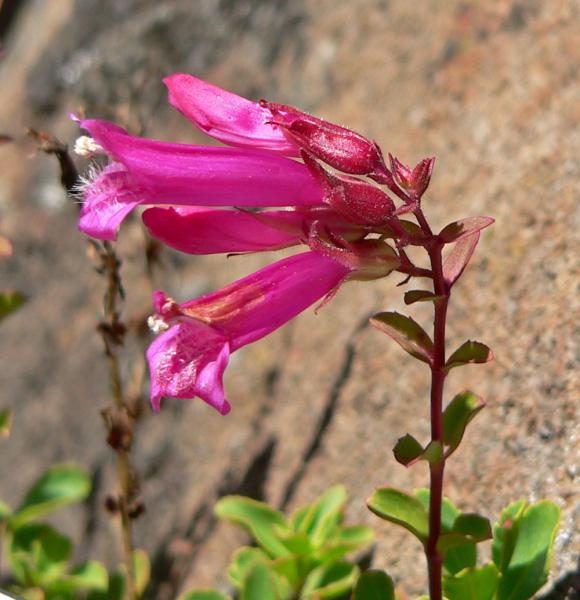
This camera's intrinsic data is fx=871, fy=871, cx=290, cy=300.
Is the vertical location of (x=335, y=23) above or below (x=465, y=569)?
above

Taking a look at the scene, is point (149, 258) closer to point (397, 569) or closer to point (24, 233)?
point (397, 569)

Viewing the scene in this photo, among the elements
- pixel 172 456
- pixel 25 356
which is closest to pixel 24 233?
pixel 25 356

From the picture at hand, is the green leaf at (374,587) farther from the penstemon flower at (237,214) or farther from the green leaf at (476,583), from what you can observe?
the penstemon flower at (237,214)

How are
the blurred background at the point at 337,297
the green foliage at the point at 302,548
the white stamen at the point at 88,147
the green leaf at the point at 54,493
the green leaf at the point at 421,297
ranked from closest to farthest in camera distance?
the green leaf at the point at 421,297 < the white stamen at the point at 88,147 < the green foliage at the point at 302,548 < the blurred background at the point at 337,297 < the green leaf at the point at 54,493

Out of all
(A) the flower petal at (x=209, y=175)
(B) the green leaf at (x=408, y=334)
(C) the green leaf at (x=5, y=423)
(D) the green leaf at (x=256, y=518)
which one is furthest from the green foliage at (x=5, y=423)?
(B) the green leaf at (x=408, y=334)

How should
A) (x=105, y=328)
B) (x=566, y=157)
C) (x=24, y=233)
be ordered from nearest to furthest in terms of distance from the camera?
(x=105, y=328) < (x=566, y=157) < (x=24, y=233)

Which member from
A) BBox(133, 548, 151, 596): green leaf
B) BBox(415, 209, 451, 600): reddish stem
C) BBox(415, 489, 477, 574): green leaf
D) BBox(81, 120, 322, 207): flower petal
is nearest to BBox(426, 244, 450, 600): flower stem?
BBox(415, 209, 451, 600): reddish stem
